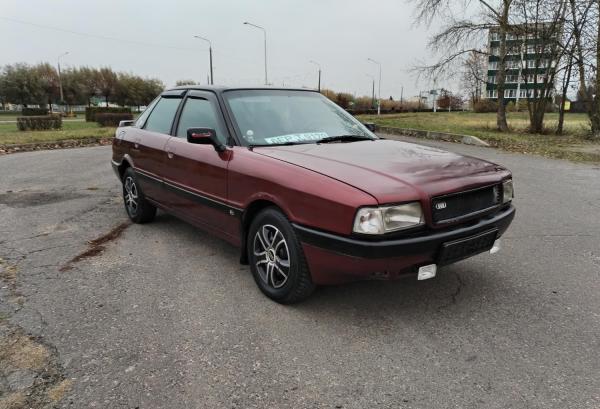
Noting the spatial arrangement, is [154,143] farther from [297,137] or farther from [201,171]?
[297,137]

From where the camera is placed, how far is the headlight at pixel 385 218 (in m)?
2.72

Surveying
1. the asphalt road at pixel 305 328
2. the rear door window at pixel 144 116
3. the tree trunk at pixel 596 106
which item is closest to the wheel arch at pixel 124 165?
the rear door window at pixel 144 116

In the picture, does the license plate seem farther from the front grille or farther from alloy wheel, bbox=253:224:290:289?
alloy wheel, bbox=253:224:290:289

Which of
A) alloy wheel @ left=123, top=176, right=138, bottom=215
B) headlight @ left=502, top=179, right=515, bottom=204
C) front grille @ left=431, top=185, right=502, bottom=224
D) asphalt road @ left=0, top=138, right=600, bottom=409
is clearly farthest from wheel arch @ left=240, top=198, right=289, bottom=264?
alloy wheel @ left=123, top=176, right=138, bottom=215

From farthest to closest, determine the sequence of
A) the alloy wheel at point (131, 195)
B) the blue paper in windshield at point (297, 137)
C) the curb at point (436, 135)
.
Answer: the curb at point (436, 135) → the alloy wheel at point (131, 195) → the blue paper in windshield at point (297, 137)

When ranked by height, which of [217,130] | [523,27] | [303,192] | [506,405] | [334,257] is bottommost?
[506,405]

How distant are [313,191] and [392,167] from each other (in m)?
0.60

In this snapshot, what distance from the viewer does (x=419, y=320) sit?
10.4 ft

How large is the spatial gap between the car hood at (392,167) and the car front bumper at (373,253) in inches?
10.3

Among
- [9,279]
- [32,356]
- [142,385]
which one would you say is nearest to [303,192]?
[142,385]

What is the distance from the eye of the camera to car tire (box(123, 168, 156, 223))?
5441 millimetres

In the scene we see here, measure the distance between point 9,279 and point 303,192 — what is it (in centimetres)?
268

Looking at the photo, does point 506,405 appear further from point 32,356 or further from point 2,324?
point 2,324

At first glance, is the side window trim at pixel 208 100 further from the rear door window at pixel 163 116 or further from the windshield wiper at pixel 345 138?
the windshield wiper at pixel 345 138
